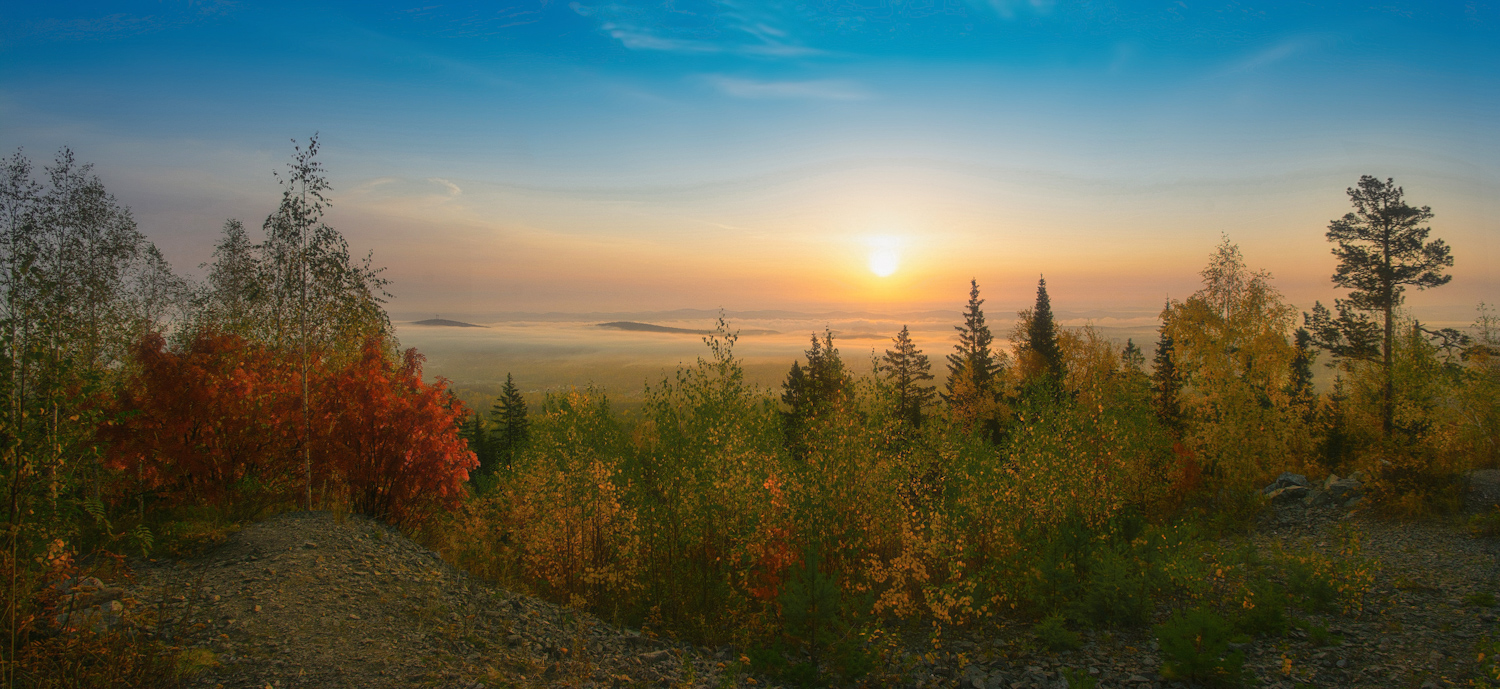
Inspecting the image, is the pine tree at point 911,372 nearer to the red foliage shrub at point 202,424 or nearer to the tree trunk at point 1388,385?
the tree trunk at point 1388,385

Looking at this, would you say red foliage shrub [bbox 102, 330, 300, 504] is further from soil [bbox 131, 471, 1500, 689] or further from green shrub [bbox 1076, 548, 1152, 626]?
green shrub [bbox 1076, 548, 1152, 626]

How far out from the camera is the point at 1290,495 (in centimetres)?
2728

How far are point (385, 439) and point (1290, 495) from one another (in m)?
37.8

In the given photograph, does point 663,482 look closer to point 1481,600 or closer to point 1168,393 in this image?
point 1481,600

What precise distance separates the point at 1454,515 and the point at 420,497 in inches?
1482

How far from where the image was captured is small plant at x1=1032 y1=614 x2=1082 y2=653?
45.8 feet

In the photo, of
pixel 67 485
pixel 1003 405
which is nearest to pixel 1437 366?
pixel 1003 405

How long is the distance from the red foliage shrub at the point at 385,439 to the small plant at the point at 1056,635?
17480 mm

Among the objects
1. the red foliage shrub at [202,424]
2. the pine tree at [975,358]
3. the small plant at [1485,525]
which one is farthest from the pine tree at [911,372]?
the red foliage shrub at [202,424]

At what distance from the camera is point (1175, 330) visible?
118 feet

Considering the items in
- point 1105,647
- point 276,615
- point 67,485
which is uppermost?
point 67,485

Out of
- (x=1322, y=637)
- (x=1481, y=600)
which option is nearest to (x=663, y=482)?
(x=1322, y=637)

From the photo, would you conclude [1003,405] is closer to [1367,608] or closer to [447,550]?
[1367,608]

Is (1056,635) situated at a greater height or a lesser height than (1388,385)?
lesser
